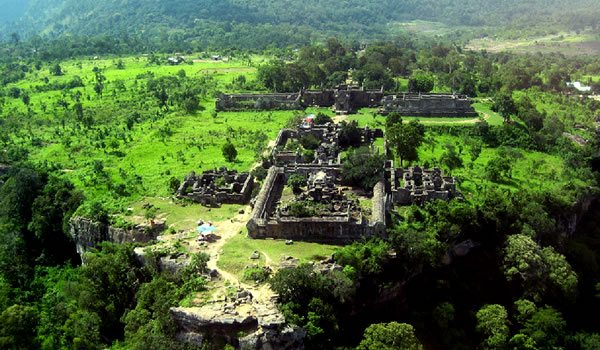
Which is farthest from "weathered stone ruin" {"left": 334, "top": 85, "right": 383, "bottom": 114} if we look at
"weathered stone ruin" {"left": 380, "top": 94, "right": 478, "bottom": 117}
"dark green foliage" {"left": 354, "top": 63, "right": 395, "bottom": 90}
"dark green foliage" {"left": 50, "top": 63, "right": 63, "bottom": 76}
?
"dark green foliage" {"left": 50, "top": 63, "right": 63, "bottom": 76}

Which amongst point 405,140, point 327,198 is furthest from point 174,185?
point 405,140

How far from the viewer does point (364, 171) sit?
56.8m

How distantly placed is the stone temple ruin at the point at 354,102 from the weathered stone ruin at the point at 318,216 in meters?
34.6

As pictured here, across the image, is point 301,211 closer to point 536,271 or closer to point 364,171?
point 364,171

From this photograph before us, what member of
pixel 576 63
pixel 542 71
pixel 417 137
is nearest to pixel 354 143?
pixel 417 137

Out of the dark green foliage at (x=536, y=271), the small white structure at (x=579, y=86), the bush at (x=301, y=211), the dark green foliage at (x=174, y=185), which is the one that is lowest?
the small white structure at (x=579, y=86)

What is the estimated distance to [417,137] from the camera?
64.6 meters

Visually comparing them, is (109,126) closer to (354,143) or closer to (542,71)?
(354,143)

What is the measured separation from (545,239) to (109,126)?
63.2 metres

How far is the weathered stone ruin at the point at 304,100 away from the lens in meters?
91.2

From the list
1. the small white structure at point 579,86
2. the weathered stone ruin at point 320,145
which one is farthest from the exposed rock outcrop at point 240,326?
the small white structure at point 579,86

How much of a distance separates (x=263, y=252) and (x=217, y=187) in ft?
46.6

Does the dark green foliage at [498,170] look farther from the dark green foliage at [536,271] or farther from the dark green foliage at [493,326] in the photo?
the dark green foliage at [493,326]

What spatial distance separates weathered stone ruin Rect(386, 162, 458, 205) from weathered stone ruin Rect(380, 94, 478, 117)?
28664 millimetres
